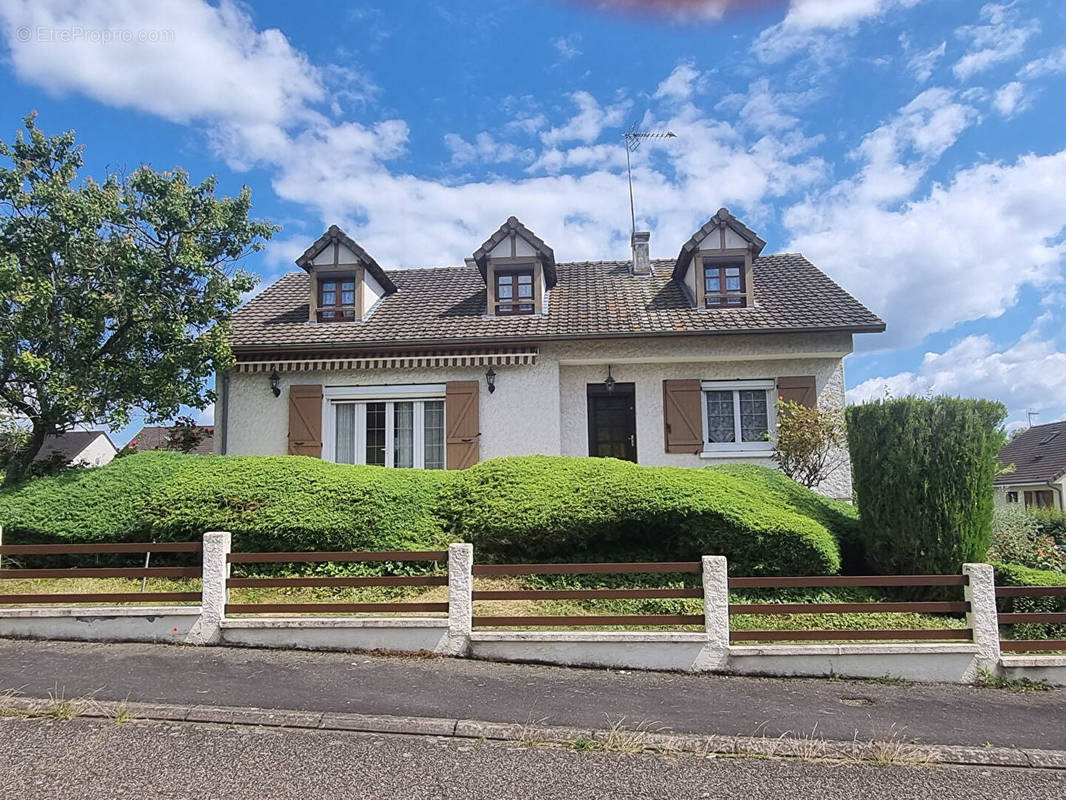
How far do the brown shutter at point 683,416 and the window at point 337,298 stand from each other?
23.5 feet

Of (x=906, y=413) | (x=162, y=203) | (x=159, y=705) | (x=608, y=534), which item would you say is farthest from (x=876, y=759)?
(x=162, y=203)

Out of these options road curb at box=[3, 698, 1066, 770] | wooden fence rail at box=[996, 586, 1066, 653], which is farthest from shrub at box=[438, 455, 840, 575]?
road curb at box=[3, 698, 1066, 770]

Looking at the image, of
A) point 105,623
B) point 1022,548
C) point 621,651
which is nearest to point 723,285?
point 1022,548

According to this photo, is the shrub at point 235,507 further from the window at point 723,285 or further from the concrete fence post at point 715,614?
the window at point 723,285

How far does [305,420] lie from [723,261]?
9.53 m

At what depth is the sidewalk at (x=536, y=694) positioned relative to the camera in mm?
5242

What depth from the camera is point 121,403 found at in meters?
11.1

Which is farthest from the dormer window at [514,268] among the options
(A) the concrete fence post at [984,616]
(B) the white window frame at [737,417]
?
(A) the concrete fence post at [984,616]

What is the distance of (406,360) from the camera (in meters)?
13.6

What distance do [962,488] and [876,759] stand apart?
442 centimetres

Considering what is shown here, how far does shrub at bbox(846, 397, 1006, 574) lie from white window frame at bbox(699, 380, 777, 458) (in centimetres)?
534

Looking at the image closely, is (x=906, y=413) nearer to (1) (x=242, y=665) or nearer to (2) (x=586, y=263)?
(1) (x=242, y=665)

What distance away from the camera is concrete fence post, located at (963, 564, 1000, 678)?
6496mm

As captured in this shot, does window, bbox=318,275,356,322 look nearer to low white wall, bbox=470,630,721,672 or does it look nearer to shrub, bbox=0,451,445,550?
shrub, bbox=0,451,445,550
